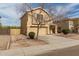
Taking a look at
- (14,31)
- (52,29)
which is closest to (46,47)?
(52,29)

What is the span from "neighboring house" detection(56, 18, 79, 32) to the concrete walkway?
18 centimetres

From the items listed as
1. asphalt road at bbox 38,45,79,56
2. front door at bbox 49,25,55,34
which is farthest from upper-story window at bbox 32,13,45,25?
asphalt road at bbox 38,45,79,56

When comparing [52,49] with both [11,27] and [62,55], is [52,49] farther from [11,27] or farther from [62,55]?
[11,27]

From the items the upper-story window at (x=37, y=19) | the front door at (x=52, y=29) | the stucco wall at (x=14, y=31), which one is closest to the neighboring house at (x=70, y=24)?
the front door at (x=52, y=29)

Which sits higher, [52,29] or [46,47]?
[52,29]

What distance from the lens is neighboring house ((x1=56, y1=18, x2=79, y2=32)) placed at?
5711 mm

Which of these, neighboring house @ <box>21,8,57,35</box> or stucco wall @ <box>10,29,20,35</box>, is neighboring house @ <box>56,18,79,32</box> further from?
stucco wall @ <box>10,29,20,35</box>

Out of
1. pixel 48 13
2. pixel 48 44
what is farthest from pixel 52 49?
pixel 48 13

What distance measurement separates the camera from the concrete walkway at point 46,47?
18.5 feet

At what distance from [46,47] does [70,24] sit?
529 mm

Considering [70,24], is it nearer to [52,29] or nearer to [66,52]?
[52,29]

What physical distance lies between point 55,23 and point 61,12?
0.20m

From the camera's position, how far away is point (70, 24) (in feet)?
18.8

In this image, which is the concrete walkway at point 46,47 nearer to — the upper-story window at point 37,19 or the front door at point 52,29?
the front door at point 52,29
